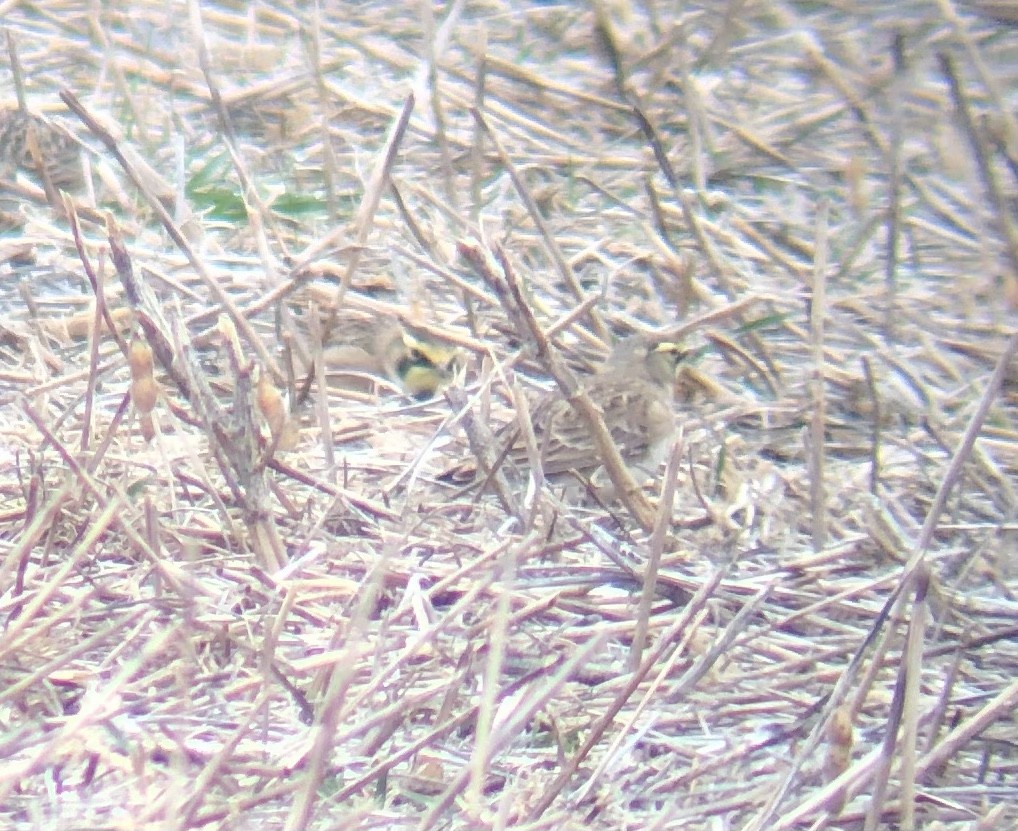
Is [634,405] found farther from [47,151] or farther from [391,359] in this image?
[47,151]

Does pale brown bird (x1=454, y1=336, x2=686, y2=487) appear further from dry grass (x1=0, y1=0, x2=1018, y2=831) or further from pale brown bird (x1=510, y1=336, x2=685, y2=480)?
dry grass (x1=0, y1=0, x2=1018, y2=831)

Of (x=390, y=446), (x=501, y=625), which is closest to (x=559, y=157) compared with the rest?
(x=390, y=446)

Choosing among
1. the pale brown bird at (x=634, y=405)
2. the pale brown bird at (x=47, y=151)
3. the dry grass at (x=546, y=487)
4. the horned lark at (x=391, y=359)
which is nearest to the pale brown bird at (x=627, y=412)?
the pale brown bird at (x=634, y=405)

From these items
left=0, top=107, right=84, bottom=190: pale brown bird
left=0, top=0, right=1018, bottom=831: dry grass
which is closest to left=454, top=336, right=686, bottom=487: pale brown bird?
left=0, top=0, right=1018, bottom=831: dry grass

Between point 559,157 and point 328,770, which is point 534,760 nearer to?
point 328,770

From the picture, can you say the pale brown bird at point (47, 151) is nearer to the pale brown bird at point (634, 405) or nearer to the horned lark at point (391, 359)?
the horned lark at point (391, 359)

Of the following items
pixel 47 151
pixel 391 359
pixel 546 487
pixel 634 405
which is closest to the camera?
pixel 546 487

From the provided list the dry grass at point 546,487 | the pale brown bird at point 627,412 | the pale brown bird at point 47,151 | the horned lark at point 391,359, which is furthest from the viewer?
the pale brown bird at point 47,151

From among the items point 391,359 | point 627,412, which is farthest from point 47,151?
point 627,412
